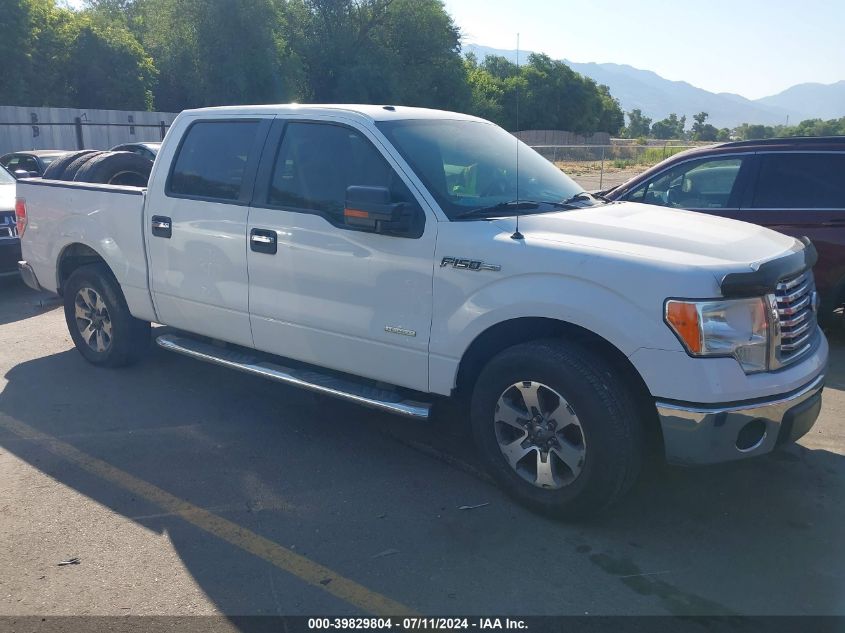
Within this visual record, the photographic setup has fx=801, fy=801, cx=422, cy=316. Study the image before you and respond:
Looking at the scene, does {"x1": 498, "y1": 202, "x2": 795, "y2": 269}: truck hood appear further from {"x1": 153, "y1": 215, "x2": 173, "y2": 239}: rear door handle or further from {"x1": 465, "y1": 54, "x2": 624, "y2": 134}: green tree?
{"x1": 465, "y1": 54, "x2": 624, "y2": 134}: green tree

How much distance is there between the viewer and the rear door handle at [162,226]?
222 inches

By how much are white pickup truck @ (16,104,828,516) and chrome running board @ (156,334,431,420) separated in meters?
0.02

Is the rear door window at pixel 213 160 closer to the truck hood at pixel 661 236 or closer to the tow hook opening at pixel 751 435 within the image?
the truck hood at pixel 661 236

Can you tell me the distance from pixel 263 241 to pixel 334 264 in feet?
2.01

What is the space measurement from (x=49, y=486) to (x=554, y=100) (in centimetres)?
6476

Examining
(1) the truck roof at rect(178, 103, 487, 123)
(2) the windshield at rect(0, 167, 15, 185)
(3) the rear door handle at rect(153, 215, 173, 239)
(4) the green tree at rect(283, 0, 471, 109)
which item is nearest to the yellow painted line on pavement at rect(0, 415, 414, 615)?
(3) the rear door handle at rect(153, 215, 173, 239)

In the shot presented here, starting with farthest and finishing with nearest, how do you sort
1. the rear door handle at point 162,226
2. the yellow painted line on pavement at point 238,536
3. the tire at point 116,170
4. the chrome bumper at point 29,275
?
the tire at point 116,170, the chrome bumper at point 29,275, the rear door handle at point 162,226, the yellow painted line on pavement at point 238,536

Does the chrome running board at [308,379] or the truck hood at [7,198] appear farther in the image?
the truck hood at [7,198]

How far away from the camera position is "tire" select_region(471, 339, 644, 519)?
3.80 meters

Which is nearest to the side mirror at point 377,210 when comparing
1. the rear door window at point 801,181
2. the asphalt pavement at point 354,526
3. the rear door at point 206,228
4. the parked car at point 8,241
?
the rear door at point 206,228

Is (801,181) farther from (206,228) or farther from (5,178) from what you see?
(5,178)

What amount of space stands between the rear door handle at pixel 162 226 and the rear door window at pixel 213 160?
0.20 metres

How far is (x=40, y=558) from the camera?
12.5 feet

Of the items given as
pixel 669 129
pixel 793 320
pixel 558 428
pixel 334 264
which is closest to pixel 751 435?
pixel 793 320
